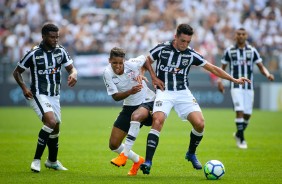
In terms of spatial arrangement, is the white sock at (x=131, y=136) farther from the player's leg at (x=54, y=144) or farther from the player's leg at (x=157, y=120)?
the player's leg at (x=54, y=144)

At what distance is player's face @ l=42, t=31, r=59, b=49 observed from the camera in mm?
10297

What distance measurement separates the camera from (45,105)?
10289 mm

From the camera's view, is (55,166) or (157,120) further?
(55,166)

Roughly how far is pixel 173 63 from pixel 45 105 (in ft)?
Answer: 6.88

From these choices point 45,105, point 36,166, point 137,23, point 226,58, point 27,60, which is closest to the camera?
point 36,166

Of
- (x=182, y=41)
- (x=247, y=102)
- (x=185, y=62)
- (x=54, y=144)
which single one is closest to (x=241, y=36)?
(x=247, y=102)

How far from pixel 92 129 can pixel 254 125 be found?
16.9 ft

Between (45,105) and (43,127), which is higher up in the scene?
(45,105)

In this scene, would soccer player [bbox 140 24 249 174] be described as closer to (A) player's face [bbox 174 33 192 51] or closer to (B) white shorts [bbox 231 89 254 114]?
(A) player's face [bbox 174 33 192 51]

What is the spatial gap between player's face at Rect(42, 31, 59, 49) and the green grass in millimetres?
2002

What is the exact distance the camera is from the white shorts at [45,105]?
10281 mm

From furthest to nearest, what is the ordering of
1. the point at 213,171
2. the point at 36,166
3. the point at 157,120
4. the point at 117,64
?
the point at 36,166 → the point at 117,64 → the point at 157,120 → the point at 213,171

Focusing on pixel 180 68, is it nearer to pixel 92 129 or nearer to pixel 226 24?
pixel 92 129

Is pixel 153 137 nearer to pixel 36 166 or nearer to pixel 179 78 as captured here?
pixel 179 78
